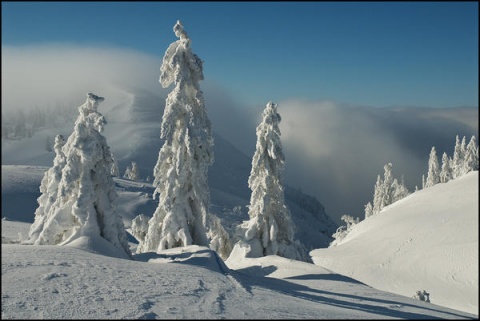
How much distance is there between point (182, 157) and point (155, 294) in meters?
16.1

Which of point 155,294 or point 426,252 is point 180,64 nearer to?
point 155,294

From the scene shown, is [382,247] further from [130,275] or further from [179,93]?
[130,275]

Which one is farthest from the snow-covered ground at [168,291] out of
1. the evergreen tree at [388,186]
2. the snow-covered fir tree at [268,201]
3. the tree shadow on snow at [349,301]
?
the evergreen tree at [388,186]

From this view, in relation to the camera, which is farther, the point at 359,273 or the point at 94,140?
the point at 359,273

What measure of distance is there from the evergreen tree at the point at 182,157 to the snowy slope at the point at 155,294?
8.90 m

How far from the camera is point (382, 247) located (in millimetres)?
38625

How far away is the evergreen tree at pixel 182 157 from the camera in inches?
1076

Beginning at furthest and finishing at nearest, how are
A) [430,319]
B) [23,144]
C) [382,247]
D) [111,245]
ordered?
[23,144]
[382,247]
[111,245]
[430,319]

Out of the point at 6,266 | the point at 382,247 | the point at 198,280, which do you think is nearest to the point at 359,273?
the point at 382,247

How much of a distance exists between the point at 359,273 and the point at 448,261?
24.0 feet

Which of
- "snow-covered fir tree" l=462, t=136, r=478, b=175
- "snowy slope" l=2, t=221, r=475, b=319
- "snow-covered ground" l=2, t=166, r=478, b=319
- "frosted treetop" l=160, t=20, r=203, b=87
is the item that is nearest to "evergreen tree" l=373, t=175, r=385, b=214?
"snow-covered fir tree" l=462, t=136, r=478, b=175

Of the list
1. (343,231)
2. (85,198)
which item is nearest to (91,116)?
(85,198)

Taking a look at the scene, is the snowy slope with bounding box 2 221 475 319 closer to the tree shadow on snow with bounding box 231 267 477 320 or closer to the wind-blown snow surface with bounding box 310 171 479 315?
the tree shadow on snow with bounding box 231 267 477 320

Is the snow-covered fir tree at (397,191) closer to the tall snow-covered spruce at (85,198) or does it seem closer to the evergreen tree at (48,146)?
the tall snow-covered spruce at (85,198)
